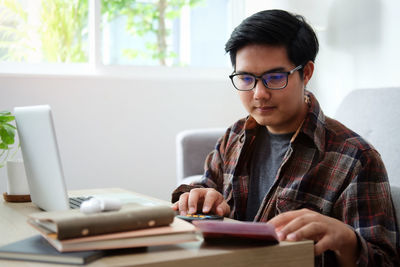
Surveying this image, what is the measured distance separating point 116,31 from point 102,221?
8.73ft

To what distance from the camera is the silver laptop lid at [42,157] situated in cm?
108

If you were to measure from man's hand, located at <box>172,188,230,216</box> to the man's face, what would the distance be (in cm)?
25

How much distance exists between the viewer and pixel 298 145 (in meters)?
1.32

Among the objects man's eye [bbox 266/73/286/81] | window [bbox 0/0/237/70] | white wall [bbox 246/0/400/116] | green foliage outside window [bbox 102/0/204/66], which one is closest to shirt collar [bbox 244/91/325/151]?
man's eye [bbox 266/73/286/81]

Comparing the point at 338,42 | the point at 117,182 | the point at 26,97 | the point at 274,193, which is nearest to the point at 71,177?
the point at 117,182

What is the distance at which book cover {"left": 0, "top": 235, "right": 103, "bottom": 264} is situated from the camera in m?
0.78

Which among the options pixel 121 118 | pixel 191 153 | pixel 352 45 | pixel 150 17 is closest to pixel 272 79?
pixel 191 153

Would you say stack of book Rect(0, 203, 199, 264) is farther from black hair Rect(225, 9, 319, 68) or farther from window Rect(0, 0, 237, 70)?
window Rect(0, 0, 237, 70)

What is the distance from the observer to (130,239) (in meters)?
0.82

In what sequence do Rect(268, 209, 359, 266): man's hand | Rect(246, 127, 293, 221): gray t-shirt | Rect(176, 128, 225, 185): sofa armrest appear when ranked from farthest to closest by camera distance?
1. Rect(176, 128, 225, 185): sofa armrest
2. Rect(246, 127, 293, 221): gray t-shirt
3. Rect(268, 209, 359, 266): man's hand

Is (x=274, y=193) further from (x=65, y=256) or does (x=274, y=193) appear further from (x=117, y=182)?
(x=117, y=182)

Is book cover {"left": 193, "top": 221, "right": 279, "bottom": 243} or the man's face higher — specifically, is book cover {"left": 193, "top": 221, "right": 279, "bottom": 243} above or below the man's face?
below

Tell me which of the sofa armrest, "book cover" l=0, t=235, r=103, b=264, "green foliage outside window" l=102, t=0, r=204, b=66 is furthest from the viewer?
"green foliage outside window" l=102, t=0, r=204, b=66

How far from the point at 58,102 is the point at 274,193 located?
6.33ft
